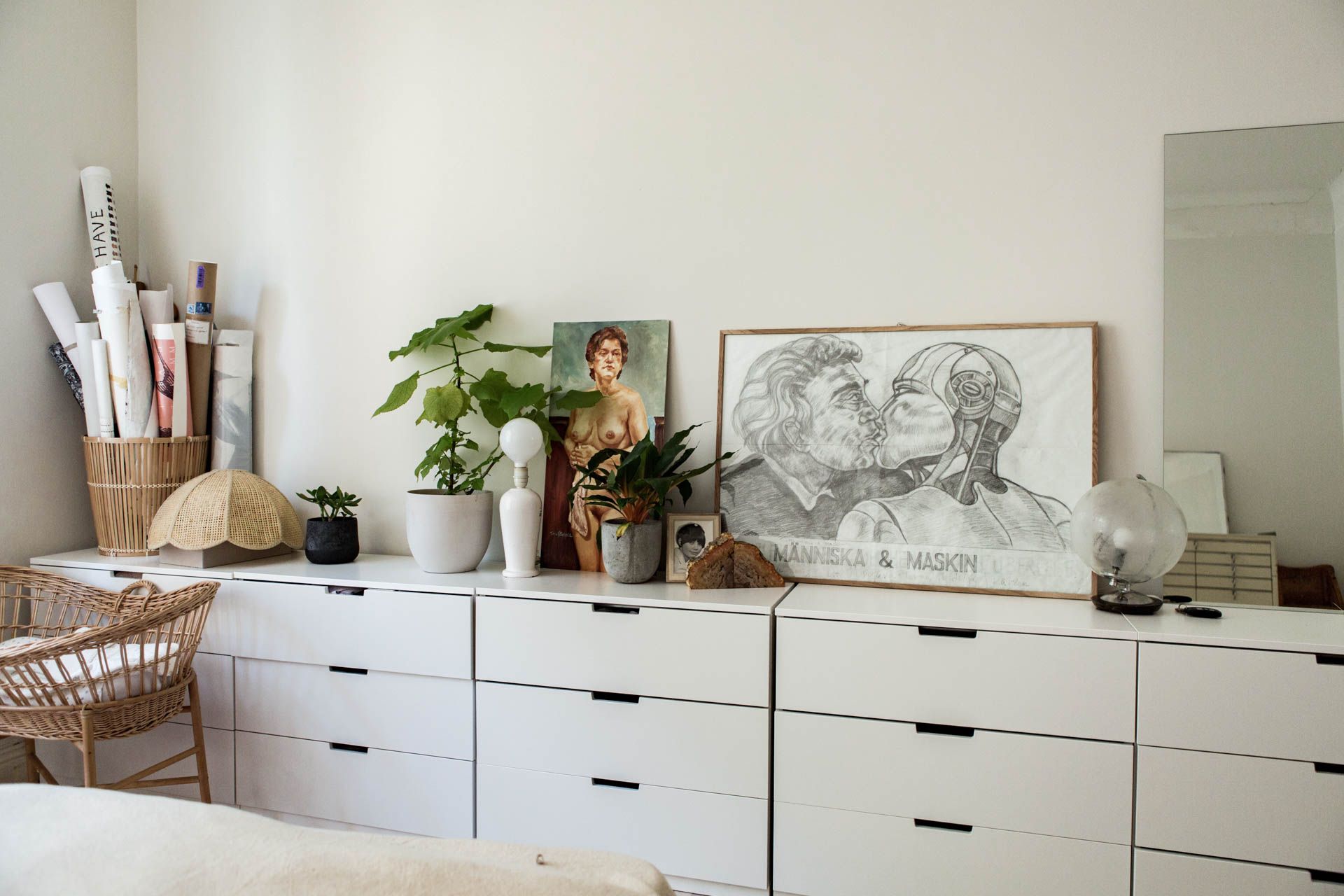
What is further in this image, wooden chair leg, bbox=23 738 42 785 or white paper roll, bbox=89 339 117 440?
white paper roll, bbox=89 339 117 440

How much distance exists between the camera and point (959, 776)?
1834 mm

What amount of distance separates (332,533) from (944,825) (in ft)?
5.90

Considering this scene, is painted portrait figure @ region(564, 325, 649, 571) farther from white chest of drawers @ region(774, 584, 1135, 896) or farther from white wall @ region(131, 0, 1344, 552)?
white chest of drawers @ region(774, 584, 1135, 896)

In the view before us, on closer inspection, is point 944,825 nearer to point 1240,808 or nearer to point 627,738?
point 1240,808

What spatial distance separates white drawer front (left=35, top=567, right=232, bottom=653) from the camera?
2.39 meters

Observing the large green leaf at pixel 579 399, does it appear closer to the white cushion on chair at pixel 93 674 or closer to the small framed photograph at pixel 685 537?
the small framed photograph at pixel 685 537

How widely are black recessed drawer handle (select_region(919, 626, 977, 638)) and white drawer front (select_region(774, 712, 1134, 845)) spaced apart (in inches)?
8.2

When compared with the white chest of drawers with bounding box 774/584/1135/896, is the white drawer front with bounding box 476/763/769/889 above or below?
below

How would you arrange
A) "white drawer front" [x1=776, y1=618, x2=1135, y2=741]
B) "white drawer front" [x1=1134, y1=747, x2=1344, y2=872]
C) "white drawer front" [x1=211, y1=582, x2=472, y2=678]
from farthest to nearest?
"white drawer front" [x1=211, y1=582, x2=472, y2=678] < "white drawer front" [x1=776, y1=618, x2=1135, y2=741] < "white drawer front" [x1=1134, y1=747, x2=1344, y2=872]

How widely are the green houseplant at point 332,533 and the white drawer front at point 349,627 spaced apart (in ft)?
0.58

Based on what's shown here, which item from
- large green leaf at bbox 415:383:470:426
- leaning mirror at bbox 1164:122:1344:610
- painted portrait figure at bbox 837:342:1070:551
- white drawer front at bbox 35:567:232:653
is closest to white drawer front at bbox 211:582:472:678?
white drawer front at bbox 35:567:232:653

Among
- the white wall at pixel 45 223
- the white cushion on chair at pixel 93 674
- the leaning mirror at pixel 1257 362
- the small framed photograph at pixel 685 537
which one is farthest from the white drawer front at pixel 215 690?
the leaning mirror at pixel 1257 362

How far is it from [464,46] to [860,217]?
1.36 meters

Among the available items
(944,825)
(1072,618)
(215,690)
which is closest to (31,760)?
(215,690)
